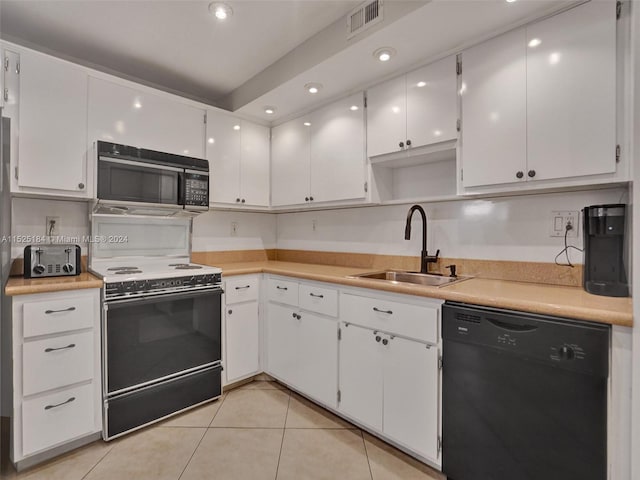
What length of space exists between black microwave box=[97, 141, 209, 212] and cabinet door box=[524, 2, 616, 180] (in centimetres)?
215

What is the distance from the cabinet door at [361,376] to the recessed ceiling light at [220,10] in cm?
197

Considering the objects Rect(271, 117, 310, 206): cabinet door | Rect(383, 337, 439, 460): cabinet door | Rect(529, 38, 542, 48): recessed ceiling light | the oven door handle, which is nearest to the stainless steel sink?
Rect(383, 337, 439, 460): cabinet door

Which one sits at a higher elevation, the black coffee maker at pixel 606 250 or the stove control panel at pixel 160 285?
the black coffee maker at pixel 606 250

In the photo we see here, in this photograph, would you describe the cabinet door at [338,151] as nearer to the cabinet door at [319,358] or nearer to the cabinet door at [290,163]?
the cabinet door at [290,163]

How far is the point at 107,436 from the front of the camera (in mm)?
1824

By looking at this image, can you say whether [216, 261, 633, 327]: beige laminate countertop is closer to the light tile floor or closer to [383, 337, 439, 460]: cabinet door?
[383, 337, 439, 460]: cabinet door

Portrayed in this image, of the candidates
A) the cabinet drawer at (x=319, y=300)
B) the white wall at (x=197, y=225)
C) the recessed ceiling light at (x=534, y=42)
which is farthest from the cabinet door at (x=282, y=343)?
the recessed ceiling light at (x=534, y=42)

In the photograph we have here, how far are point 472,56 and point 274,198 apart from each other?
6.25ft

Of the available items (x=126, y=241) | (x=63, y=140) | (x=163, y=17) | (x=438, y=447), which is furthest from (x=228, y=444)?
(x=163, y=17)

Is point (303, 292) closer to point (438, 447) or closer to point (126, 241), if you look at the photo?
point (438, 447)

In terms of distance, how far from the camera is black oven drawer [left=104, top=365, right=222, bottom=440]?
1848 mm

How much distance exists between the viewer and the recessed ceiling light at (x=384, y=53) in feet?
5.97

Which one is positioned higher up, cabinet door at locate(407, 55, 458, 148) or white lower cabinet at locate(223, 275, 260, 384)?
cabinet door at locate(407, 55, 458, 148)

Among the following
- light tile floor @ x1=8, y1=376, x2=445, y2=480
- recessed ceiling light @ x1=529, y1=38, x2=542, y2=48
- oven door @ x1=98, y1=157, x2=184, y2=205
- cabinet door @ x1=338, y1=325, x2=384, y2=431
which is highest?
recessed ceiling light @ x1=529, y1=38, x2=542, y2=48
